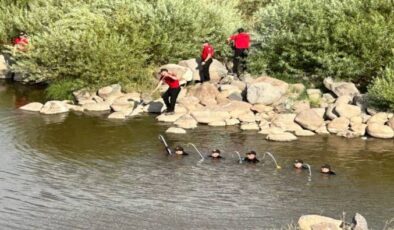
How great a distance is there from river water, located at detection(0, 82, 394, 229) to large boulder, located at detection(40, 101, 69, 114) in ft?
7.01

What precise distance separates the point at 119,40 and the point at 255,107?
7530 millimetres

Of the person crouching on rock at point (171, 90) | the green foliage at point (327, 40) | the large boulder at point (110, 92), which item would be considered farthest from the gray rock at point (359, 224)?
the large boulder at point (110, 92)

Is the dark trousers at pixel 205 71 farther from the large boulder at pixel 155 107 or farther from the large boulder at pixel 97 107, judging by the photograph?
the large boulder at pixel 97 107

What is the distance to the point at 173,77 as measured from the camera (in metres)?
26.0

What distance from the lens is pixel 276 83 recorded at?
93.9 ft

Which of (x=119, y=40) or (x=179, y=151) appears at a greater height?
(x=119, y=40)

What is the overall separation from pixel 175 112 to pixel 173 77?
5.52ft

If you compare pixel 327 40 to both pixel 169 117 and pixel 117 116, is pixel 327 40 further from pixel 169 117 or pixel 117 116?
pixel 117 116

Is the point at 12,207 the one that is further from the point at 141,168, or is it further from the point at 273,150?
the point at 273,150

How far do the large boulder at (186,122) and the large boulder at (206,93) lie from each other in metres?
2.03

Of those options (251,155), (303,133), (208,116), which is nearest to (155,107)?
(208,116)

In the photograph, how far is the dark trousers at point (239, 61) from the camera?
30656 mm

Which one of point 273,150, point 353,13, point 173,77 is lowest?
point 273,150

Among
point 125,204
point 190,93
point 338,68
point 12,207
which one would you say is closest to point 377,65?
point 338,68
